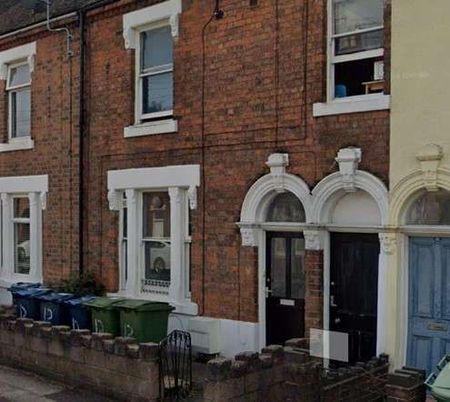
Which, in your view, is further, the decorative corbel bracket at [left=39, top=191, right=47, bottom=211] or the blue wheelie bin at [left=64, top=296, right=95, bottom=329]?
the decorative corbel bracket at [left=39, top=191, right=47, bottom=211]

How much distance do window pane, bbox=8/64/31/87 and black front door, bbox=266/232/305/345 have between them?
7.12 metres

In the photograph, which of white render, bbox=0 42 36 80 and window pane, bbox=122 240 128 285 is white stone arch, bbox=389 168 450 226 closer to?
window pane, bbox=122 240 128 285

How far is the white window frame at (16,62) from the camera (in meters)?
13.5

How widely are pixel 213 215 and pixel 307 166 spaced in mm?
1910

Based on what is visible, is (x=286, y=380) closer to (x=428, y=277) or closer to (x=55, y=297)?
(x=428, y=277)

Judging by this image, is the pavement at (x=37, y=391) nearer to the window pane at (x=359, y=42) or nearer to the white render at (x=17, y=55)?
the window pane at (x=359, y=42)

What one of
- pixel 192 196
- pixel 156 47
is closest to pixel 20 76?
pixel 156 47

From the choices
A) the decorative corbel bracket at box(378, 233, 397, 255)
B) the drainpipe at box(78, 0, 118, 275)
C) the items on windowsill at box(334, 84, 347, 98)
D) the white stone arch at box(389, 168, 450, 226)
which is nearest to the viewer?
the white stone arch at box(389, 168, 450, 226)

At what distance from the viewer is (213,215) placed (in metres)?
10.3

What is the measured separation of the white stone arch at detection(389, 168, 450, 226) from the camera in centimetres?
780

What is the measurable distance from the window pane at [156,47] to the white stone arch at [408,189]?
4.82 meters

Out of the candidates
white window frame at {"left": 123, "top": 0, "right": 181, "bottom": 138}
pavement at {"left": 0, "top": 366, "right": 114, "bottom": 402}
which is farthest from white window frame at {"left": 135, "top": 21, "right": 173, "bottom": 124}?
pavement at {"left": 0, "top": 366, "right": 114, "bottom": 402}

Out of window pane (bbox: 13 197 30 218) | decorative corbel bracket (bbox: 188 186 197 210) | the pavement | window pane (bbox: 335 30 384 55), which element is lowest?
the pavement

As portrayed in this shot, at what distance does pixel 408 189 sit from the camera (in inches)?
317
